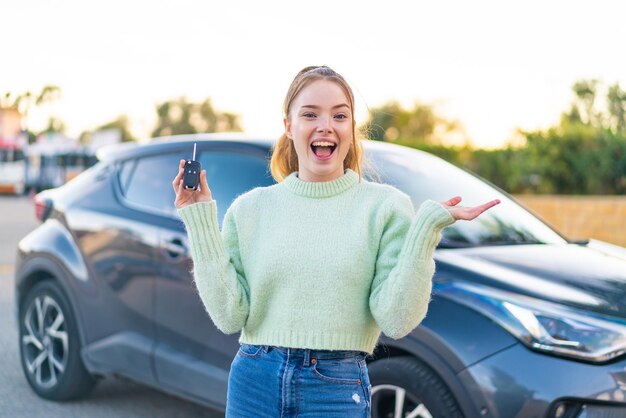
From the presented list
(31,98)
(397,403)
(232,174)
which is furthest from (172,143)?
(31,98)

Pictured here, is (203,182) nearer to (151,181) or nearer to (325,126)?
(325,126)

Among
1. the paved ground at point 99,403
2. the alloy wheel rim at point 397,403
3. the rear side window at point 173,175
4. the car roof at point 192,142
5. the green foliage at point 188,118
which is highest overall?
the car roof at point 192,142

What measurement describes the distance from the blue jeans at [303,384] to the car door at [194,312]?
1.63m

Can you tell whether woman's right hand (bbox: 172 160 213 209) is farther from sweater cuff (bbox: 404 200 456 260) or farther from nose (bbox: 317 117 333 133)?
sweater cuff (bbox: 404 200 456 260)

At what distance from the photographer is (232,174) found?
4418 mm

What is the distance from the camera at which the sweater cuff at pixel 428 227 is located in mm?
2156

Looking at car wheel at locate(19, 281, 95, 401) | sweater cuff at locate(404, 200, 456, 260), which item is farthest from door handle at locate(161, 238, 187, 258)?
sweater cuff at locate(404, 200, 456, 260)

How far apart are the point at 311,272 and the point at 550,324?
4.16ft

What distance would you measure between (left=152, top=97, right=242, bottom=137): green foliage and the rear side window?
87.5 m

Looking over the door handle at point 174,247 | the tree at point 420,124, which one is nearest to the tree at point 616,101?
the door handle at point 174,247

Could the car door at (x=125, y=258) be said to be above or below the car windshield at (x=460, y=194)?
below

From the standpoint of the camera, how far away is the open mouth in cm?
232

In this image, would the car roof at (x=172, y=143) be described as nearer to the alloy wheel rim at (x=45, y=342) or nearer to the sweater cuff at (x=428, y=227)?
the alloy wheel rim at (x=45, y=342)

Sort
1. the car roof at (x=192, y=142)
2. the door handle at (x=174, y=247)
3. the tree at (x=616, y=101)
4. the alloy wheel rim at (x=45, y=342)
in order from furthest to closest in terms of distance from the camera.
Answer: the tree at (x=616, y=101) → the alloy wheel rim at (x=45, y=342) → the car roof at (x=192, y=142) → the door handle at (x=174, y=247)
